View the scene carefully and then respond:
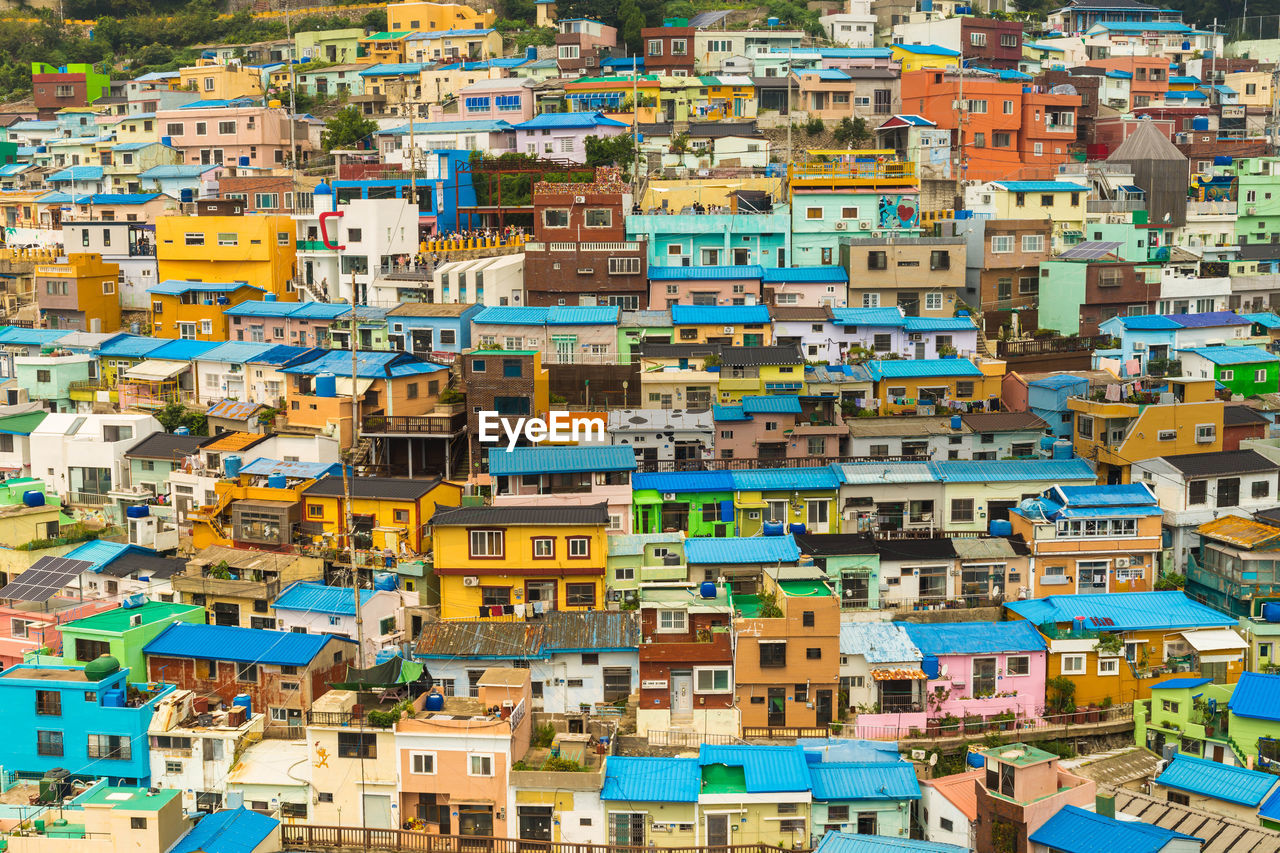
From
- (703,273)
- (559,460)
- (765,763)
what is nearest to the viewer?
(765,763)

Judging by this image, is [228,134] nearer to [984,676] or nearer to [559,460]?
[559,460]

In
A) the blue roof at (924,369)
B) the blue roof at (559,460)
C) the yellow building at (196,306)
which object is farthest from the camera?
the yellow building at (196,306)

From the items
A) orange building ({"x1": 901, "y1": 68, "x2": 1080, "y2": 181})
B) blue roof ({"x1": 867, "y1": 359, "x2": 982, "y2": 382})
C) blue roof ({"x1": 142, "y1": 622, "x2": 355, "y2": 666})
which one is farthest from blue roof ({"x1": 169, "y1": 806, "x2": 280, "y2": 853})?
orange building ({"x1": 901, "y1": 68, "x2": 1080, "y2": 181})

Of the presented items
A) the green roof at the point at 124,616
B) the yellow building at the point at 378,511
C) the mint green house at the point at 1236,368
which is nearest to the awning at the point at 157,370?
the yellow building at the point at 378,511

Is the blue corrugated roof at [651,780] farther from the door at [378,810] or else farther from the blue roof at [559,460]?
the blue roof at [559,460]

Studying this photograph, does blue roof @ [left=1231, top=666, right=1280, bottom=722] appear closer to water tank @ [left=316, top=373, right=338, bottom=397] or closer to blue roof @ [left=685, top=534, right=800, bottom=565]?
blue roof @ [left=685, top=534, right=800, bottom=565]

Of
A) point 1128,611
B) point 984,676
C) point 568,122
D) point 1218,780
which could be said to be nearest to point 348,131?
point 568,122
